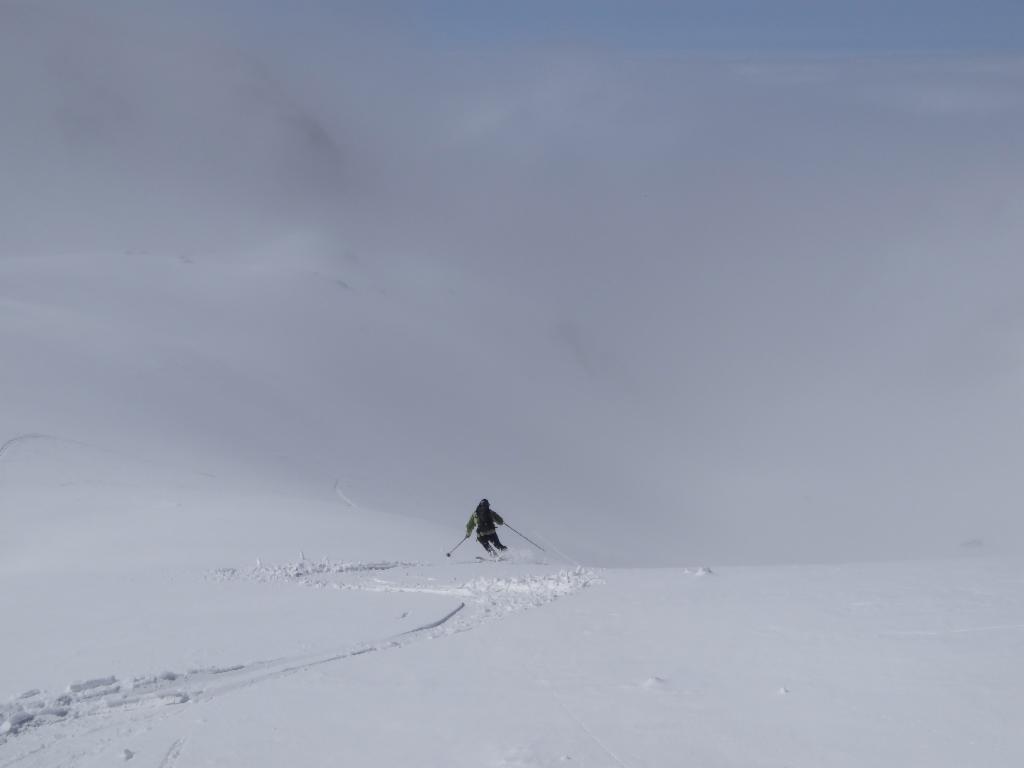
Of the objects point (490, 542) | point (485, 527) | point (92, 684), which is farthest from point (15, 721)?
point (490, 542)

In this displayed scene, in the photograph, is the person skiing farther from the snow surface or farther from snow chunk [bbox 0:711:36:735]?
snow chunk [bbox 0:711:36:735]

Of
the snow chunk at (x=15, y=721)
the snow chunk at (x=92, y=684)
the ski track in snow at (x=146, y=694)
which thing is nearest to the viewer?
the ski track in snow at (x=146, y=694)

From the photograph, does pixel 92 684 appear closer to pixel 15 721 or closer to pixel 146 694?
pixel 146 694

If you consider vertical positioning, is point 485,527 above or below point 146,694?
above

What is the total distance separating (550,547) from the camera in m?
27.3

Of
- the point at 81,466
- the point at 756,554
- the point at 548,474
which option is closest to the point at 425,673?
the point at 81,466

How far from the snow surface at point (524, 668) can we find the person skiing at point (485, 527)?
5097mm

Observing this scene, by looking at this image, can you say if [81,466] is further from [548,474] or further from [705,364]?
[705,364]

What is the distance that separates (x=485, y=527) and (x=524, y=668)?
11.1 meters

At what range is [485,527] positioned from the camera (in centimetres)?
1831

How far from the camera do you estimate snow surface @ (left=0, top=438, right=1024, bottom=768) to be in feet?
17.7

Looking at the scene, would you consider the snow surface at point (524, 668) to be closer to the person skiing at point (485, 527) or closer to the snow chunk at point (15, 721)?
the snow chunk at point (15, 721)

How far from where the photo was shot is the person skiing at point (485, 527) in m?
18.2

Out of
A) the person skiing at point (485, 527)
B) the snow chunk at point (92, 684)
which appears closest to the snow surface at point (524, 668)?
the snow chunk at point (92, 684)
